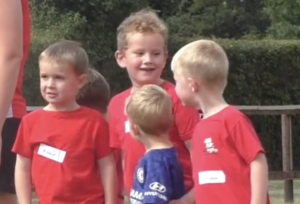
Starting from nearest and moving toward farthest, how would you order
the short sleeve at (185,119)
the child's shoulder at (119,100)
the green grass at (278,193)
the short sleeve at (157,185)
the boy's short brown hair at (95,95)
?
the short sleeve at (157,185), the short sleeve at (185,119), the child's shoulder at (119,100), the boy's short brown hair at (95,95), the green grass at (278,193)

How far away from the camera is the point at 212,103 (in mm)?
3924

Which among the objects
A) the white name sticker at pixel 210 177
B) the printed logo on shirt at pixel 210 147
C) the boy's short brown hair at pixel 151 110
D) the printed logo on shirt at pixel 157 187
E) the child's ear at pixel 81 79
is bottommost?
the printed logo on shirt at pixel 157 187

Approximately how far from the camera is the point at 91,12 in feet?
59.9

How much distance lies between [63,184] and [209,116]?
79 centimetres

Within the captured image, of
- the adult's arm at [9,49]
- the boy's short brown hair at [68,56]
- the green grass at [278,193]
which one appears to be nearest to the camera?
the adult's arm at [9,49]

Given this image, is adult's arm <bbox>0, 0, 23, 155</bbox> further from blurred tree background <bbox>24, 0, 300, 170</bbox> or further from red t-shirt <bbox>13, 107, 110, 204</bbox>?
blurred tree background <bbox>24, 0, 300, 170</bbox>

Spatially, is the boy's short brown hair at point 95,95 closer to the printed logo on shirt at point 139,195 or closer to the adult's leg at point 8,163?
the adult's leg at point 8,163

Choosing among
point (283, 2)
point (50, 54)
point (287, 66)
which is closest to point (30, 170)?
point (50, 54)

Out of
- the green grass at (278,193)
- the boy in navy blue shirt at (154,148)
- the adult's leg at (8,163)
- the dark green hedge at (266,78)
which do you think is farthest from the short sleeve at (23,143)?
the dark green hedge at (266,78)

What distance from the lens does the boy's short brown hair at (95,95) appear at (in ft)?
14.8

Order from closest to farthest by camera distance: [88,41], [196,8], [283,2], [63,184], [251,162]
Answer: [251,162], [63,184], [88,41], [283,2], [196,8]

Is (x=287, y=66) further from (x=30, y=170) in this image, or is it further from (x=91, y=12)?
(x=30, y=170)

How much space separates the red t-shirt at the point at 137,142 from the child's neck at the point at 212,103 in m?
0.13

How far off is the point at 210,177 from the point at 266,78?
46.8 feet
